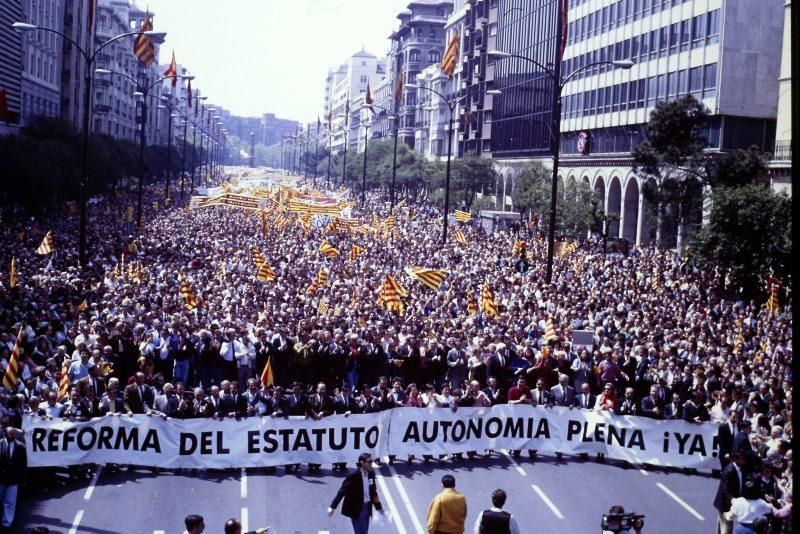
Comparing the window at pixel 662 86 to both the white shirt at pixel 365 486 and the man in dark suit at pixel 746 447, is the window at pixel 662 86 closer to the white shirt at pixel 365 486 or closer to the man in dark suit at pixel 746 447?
the man in dark suit at pixel 746 447

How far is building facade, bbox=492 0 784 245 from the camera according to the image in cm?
5312

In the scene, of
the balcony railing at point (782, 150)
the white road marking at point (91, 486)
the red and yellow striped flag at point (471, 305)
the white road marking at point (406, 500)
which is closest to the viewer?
the white road marking at point (406, 500)

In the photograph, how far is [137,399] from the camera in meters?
16.8

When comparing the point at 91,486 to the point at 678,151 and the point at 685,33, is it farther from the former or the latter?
the point at 685,33

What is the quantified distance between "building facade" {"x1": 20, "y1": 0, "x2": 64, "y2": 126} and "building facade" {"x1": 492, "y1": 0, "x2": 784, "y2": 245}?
37.2 m

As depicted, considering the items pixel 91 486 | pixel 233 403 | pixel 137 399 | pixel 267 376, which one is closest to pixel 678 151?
pixel 267 376

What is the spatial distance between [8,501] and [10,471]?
15.2 inches

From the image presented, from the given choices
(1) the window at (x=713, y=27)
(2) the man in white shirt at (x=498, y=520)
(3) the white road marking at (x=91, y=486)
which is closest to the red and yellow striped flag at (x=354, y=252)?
(1) the window at (x=713, y=27)

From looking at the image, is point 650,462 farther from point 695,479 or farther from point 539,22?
A: point 539,22

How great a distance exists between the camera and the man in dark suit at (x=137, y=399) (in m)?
16.7

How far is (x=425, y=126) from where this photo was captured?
131 m

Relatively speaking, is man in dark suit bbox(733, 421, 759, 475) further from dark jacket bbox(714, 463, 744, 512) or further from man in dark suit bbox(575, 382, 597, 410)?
man in dark suit bbox(575, 382, 597, 410)

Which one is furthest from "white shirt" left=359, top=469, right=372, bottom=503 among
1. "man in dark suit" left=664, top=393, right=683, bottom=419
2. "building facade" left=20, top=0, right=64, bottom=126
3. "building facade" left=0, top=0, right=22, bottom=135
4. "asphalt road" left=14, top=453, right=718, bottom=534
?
"building facade" left=20, top=0, right=64, bottom=126

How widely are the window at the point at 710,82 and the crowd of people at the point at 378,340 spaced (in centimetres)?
1478
